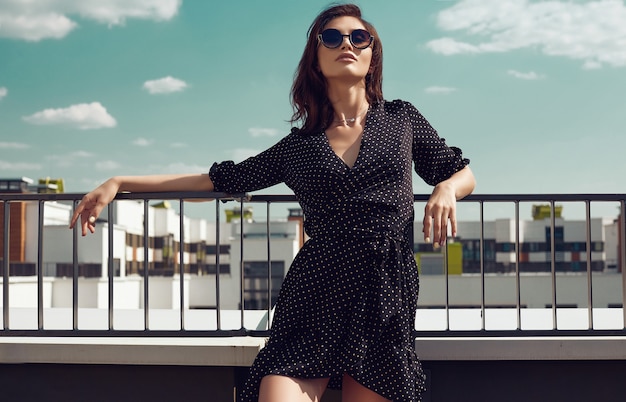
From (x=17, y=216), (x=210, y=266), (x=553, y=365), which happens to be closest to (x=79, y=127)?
(x=210, y=266)

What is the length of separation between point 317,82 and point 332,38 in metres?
0.19

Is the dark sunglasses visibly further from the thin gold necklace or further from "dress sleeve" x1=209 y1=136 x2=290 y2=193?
"dress sleeve" x1=209 y1=136 x2=290 y2=193

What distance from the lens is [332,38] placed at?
2.56 meters

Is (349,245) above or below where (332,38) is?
below

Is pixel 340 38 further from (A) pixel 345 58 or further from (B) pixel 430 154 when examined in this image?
(B) pixel 430 154

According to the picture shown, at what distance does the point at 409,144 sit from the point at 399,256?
43 centimetres

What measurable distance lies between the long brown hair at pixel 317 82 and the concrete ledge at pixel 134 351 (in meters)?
1.52

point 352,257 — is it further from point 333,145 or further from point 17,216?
point 17,216

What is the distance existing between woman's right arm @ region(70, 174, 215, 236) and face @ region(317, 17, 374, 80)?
2.47 ft

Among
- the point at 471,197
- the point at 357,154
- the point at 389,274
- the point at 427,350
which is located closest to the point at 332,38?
the point at 357,154

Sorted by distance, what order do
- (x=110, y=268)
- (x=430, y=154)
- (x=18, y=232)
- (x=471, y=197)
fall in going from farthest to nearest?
(x=18, y=232) → (x=110, y=268) → (x=471, y=197) → (x=430, y=154)

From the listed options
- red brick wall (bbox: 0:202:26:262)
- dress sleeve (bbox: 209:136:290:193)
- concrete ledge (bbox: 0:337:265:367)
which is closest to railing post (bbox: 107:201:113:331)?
concrete ledge (bbox: 0:337:265:367)

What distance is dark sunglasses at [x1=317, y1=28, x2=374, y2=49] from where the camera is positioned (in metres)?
2.56

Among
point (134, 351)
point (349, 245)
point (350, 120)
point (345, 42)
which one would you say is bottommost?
point (134, 351)
